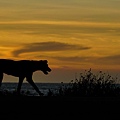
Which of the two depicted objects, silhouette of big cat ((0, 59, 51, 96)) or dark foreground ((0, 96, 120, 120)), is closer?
dark foreground ((0, 96, 120, 120))

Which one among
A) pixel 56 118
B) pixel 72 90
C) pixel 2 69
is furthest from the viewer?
pixel 72 90

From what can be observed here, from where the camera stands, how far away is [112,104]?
44.2ft

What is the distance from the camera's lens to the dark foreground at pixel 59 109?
42.0 ft

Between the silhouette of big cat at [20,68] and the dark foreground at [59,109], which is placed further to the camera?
the silhouette of big cat at [20,68]

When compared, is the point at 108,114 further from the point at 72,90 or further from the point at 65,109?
the point at 72,90

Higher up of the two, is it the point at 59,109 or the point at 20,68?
the point at 20,68

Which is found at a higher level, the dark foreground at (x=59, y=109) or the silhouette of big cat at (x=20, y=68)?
the silhouette of big cat at (x=20, y=68)

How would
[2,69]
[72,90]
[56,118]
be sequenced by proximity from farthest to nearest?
1. [72,90]
2. [2,69]
3. [56,118]

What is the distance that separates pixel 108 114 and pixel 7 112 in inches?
104

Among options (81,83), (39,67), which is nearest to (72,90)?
(81,83)

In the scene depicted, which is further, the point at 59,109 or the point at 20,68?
the point at 20,68

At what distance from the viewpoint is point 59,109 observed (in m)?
13.1

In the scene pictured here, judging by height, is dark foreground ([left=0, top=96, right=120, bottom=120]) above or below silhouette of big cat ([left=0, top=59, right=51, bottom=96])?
below

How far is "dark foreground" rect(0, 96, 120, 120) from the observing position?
1281cm
